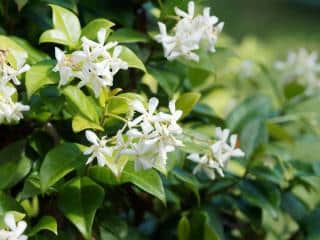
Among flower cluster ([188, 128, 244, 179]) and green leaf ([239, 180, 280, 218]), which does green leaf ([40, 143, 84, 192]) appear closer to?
flower cluster ([188, 128, 244, 179])

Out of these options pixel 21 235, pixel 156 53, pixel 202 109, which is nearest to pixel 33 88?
pixel 21 235

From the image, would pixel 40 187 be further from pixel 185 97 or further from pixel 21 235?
pixel 185 97

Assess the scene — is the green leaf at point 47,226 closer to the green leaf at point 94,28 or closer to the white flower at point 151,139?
the white flower at point 151,139

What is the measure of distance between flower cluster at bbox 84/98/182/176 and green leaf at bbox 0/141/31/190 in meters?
0.20

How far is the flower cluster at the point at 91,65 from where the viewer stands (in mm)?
1007

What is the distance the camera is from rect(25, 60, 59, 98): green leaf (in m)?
1.03

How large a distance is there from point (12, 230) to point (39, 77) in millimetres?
226

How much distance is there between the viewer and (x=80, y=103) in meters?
1.06

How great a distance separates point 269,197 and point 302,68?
58 centimetres

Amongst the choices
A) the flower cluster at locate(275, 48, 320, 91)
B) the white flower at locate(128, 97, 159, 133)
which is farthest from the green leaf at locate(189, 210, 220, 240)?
the flower cluster at locate(275, 48, 320, 91)

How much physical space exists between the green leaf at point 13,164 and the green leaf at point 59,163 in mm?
120

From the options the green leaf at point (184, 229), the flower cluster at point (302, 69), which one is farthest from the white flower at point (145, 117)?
the flower cluster at point (302, 69)

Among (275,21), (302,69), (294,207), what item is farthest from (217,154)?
(275,21)

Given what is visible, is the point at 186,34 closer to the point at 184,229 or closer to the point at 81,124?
the point at 81,124
